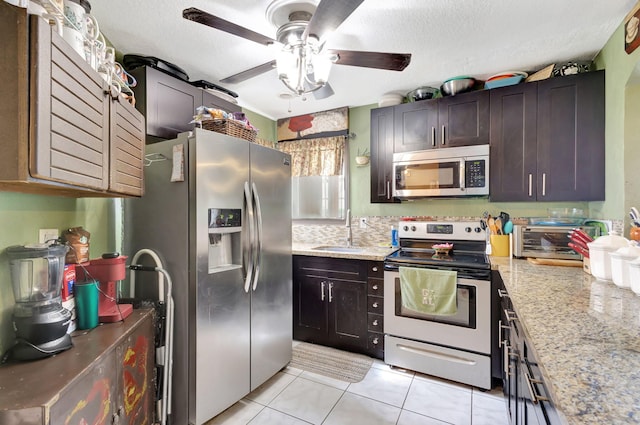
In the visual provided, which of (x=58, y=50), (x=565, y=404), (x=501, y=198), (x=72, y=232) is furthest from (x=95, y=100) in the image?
(x=501, y=198)

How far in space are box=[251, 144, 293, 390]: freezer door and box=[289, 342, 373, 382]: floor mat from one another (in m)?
0.21

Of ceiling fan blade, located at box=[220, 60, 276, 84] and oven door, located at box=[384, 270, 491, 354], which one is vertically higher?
ceiling fan blade, located at box=[220, 60, 276, 84]

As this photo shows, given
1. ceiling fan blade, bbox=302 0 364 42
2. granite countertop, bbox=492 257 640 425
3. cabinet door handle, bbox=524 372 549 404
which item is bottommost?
cabinet door handle, bbox=524 372 549 404

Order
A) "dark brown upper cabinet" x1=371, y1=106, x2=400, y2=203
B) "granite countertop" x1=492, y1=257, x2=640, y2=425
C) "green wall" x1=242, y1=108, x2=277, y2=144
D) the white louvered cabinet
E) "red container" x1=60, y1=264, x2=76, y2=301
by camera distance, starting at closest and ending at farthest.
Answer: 1. "granite countertop" x1=492, y1=257, x2=640, y2=425
2. the white louvered cabinet
3. "red container" x1=60, y1=264, x2=76, y2=301
4. "dark brown upper cabinet" x1=371, y1=106, x2=400, y2=203
5. "green wall" x1=242, y1=108, x2=277, y2=144

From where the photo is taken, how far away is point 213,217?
1.78 metres

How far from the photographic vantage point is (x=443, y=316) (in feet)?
7.45

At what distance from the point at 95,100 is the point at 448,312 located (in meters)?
2.42

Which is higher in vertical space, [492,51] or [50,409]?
[492,51]

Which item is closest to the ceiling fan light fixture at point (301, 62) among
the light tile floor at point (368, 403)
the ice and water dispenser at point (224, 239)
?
the ice and water dispenser at point (224, 239)

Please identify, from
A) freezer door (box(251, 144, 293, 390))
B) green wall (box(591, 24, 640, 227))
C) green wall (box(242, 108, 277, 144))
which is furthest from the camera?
green wall (box(242, 108, 277, 144))

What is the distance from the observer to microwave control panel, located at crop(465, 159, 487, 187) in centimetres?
247

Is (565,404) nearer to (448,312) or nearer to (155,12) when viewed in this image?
(448,312)

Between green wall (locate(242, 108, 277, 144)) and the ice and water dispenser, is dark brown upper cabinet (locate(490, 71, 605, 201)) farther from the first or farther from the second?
green wall (locate(242, 108, 277, 144))

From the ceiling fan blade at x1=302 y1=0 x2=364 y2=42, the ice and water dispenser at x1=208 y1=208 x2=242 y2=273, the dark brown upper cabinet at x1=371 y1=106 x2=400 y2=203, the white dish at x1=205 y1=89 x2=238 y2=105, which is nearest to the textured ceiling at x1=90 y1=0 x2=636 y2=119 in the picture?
the white dish at x1=205 y1=89 x2=238 y2=105
